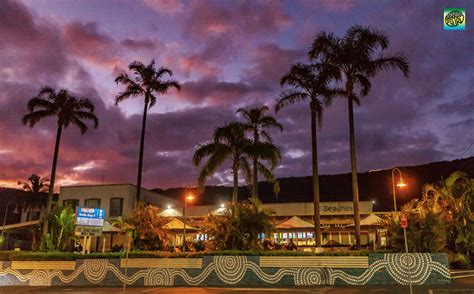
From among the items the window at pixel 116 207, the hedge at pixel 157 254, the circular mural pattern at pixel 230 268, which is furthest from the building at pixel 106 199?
the circular mural pattern at pixel 230 268

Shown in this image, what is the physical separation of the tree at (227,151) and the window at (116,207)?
19756 mm

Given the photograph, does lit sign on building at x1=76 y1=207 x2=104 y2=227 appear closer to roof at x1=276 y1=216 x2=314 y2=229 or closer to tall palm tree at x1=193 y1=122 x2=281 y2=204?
tall palm tree at x1=193 y1=122 x2=281 y2=204

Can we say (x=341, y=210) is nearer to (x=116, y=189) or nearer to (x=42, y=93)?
(x=116, y=189)

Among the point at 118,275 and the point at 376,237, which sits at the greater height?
the point at 376,237

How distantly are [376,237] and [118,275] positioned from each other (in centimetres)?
Answer: 2094

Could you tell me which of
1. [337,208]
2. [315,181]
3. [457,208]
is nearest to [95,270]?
[315,181]

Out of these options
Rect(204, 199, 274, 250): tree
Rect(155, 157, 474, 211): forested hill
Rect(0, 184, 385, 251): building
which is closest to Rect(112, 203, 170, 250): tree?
Rect(204, 199, 274, 250): tree

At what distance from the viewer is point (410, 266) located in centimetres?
1892

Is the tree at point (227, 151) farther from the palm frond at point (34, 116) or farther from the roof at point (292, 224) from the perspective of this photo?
the palm frond at point (34, 116)

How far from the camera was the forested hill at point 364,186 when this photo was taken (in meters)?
116

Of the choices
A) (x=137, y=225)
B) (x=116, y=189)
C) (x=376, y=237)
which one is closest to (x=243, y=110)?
(x=137, y=225)

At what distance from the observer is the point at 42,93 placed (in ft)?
115

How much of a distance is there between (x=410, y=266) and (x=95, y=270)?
15330 mm

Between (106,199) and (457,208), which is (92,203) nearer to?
(106,199)
